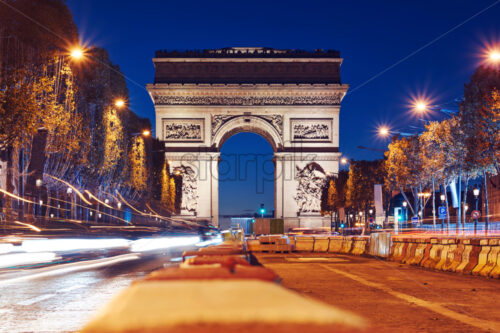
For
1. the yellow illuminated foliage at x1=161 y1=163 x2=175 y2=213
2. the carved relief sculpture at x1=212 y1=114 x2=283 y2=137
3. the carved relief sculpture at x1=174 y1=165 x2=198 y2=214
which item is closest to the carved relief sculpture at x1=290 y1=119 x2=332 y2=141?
the carved relief sculpture at x1=212 y1=114 x2=283 y2=137

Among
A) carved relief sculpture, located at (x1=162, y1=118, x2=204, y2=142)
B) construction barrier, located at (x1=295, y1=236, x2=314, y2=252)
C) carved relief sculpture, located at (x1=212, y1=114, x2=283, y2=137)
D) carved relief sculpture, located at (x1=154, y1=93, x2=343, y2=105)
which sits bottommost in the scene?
construction barrier, located at (x1=295, y1=236, x2=314, y2=252)

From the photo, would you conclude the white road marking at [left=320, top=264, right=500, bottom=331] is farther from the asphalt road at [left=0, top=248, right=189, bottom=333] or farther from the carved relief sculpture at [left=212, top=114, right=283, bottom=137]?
the carved relief sculpture at [left=212, top=114, right=283, bottom=137]

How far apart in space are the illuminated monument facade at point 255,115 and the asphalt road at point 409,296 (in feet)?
148

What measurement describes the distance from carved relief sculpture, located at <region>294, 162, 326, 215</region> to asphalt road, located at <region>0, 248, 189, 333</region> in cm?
4646

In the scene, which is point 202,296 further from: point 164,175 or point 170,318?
point 164,175

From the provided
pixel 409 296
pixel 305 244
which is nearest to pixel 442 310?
pixel 409 296

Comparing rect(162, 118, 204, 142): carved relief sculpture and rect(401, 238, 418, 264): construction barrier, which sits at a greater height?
rect(162, 118, 204, 142): carved relief sculpture

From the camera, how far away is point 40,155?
30719 mm

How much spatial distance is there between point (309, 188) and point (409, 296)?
5104 cm

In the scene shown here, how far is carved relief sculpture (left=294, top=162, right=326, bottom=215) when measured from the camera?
5972 centimetres

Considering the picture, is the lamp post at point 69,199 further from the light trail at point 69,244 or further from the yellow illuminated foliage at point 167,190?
the yellow illuminated foliage at point 167,190

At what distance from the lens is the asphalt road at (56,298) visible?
21.5 feet

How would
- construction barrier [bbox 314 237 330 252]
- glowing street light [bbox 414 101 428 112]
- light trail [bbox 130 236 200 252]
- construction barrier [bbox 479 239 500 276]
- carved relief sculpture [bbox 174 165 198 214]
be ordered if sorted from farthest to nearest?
carved relief sculpture [bbox 174 165 198 214], glowing street light [bbox 414 101 428 112], construction barrier [bbox 314 237 330 252], light trail [bbox 130 236 200 252], construction barrier [bbox 479 239 500 276]

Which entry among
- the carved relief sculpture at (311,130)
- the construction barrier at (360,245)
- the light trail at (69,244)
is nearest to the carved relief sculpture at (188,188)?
the carved relief sculpture at (311,130)
